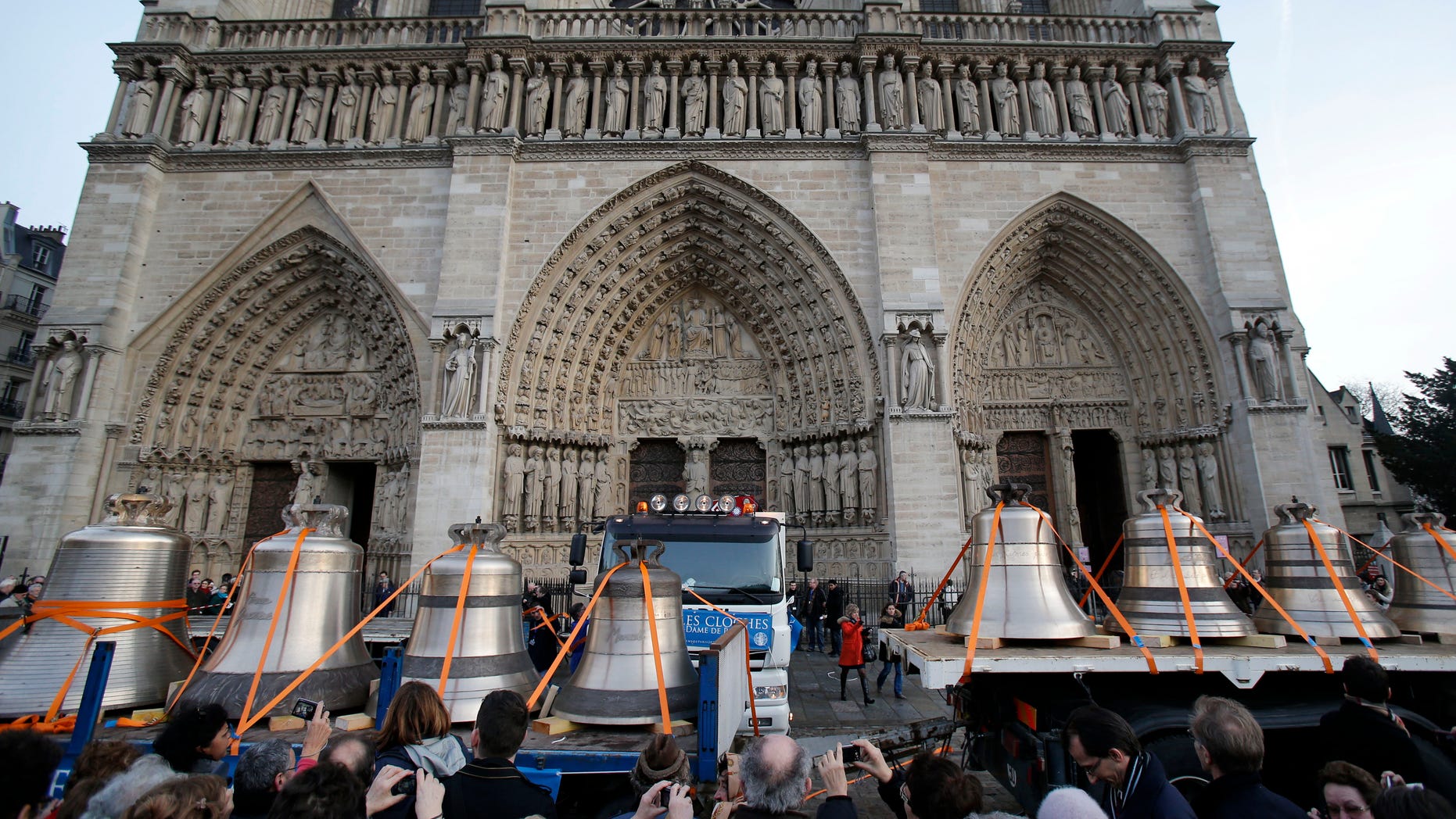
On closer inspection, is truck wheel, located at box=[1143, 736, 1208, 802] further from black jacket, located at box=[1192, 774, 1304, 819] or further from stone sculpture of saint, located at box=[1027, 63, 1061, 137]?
stone sculpture of saint, located at box=[1027, 63, 1061, 137]

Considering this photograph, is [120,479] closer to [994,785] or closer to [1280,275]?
[994,785]

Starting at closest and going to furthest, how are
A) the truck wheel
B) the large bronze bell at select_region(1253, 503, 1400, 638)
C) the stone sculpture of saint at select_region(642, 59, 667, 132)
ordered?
the truck wheel, the large bronze bell at select_region(1253, 503, 1400, 638), the stone sculpture of saint at select_region(642, 59, 667, 132)

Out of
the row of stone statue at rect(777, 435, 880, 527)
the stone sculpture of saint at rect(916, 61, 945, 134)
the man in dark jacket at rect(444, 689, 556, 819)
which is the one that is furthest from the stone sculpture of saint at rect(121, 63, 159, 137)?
the man in dark jacket at rect(444, 689, 556, 819)

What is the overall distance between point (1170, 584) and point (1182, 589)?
0.61ft

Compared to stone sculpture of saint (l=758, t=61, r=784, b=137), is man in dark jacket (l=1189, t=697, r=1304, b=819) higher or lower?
lower

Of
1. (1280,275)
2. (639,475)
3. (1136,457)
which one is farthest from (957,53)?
(639,475)

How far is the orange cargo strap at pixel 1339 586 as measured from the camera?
3.29m

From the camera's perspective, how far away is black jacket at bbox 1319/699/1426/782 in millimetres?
2463

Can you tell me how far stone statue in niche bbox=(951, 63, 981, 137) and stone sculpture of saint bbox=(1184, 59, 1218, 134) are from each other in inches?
161

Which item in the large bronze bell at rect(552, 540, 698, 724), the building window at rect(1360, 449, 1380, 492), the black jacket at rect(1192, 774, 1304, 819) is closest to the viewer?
the black jacket at rect(1192, 774, 1304, 819)

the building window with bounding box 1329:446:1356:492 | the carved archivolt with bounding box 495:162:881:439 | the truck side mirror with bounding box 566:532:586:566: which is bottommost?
the truck side mirror with bounding box 566:532:586:566

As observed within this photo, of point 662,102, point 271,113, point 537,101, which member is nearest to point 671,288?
point 662,102

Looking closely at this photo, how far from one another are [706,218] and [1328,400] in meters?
20.8

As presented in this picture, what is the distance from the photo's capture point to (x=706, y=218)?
13.1 m
